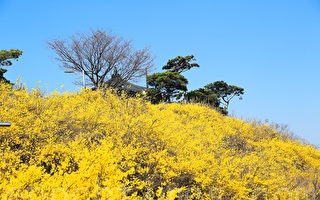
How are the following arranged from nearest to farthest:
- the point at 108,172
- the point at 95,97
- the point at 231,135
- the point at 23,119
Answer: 1. the point at 108,172
2. the point at 23,119
3. the point at 95,97
4. the point at 231,135

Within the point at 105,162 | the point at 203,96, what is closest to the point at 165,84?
the point at 203,96

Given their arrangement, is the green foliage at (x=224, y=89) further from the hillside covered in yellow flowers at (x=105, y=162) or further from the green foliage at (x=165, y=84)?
the hillside covered in yellow flowers at (x=105, y=162)

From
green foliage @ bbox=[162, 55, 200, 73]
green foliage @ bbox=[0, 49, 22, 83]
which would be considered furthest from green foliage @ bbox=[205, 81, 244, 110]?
green foliage @ bbox=[0, 49, 22, 83]

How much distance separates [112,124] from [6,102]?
2.42m

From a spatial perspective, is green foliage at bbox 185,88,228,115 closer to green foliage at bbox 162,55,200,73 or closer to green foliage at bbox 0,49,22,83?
green foliage at bbox 162,55,200,73

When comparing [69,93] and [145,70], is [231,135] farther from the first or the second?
[145,70]

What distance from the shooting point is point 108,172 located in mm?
3877

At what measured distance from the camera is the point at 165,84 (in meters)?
25.2

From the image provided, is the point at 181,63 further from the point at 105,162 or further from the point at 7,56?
the point at 105,162

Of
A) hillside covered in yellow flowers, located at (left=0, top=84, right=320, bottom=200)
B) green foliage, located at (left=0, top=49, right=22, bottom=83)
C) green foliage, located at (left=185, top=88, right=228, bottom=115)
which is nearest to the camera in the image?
hillside covered in yellow flowers, located at (left=0, top=84, right=320, bottom=200)

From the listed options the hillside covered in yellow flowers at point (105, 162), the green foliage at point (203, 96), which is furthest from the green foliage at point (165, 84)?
the hillside covered in yellow flowers at point (105, 162)

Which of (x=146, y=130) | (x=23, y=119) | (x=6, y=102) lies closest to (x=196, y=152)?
(x=146, y=130)

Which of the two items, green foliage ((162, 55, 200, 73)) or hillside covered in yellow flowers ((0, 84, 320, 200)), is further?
green foliage ((162, 55, 200, 73))

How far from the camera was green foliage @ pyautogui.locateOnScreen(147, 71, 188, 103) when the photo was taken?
80.9ft
